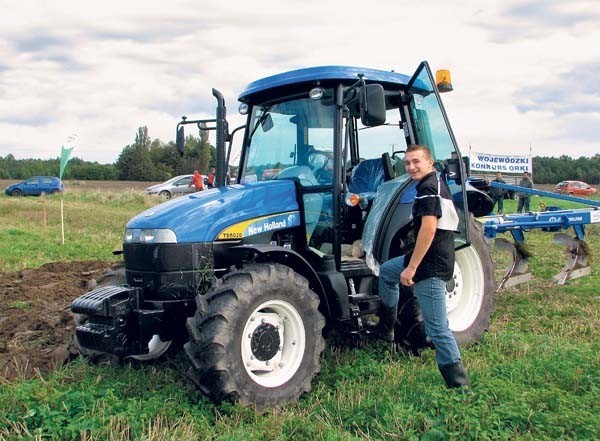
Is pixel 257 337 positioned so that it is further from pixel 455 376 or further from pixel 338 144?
pixel 338 144

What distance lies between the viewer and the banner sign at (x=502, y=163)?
23.3 meters

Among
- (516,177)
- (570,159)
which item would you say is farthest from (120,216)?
(570,159)

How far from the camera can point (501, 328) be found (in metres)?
6.18

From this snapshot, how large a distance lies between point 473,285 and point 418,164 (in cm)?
210

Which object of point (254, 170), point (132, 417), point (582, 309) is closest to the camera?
point (132, 417)

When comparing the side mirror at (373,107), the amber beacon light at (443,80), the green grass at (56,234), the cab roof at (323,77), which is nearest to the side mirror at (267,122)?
the cab roof at (323,77)

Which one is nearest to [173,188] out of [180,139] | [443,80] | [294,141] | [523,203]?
[523,203]

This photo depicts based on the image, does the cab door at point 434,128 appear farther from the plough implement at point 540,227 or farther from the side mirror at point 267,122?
the plough implement at point 540,227

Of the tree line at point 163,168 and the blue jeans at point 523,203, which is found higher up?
the tree line at point 163,168

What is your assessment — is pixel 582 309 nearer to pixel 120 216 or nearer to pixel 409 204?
pixel 409 204

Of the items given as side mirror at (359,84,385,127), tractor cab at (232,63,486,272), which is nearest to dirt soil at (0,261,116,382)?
tractor cab at (232,63,486,272)

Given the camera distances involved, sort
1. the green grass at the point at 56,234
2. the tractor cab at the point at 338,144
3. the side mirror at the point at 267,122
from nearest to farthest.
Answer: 1. the tractor cab at the point at 338,144
2. the side mirror at the point at 267,122
3. the green grass at the point at 56,234

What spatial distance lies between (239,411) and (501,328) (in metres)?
3.28

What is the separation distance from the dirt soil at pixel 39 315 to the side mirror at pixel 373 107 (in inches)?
108
